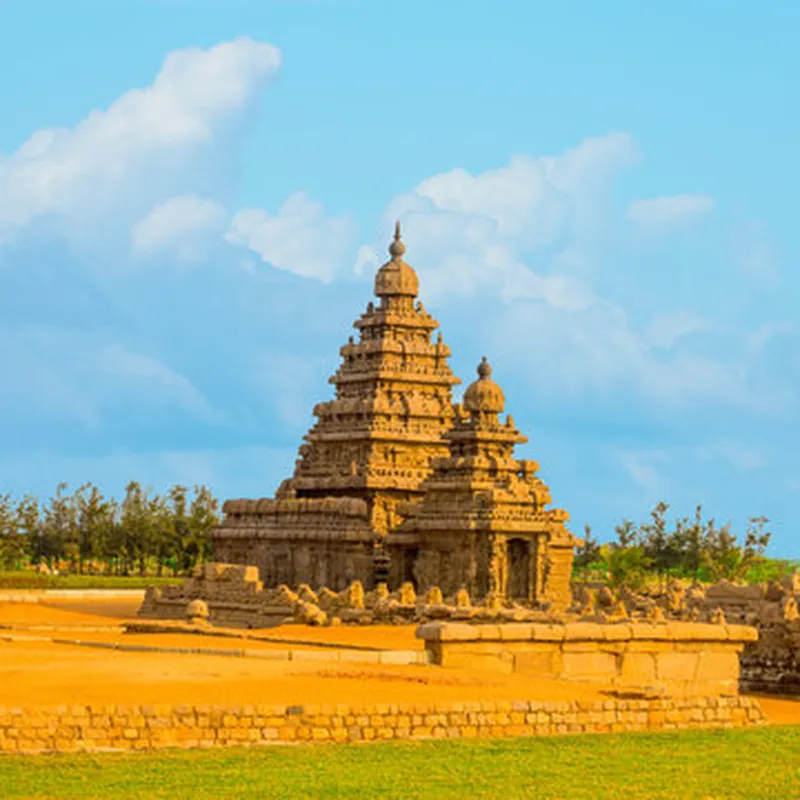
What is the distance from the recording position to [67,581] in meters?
73.2

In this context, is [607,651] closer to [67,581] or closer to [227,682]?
[227,682]

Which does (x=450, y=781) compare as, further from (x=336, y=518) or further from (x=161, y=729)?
(x=336, y=518)

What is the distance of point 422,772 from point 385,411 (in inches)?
1933

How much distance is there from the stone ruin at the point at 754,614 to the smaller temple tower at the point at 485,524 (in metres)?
8.26

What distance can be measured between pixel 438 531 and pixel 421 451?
8140 millimetres

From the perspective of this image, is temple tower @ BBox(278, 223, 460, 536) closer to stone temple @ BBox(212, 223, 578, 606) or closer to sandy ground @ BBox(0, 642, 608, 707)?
stone temple @ BBox(212, 223, 578, 606)

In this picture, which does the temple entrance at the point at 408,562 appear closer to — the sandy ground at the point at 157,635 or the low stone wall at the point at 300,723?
the sandy ground at the point at 157,635

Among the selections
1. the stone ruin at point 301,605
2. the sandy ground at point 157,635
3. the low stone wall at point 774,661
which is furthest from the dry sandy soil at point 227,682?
the stone ruin at point 301,605

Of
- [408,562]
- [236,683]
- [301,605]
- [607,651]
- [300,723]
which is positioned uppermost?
[408,562]

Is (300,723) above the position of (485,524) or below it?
below

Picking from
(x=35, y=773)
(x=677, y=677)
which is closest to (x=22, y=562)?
(x=677, y=677)

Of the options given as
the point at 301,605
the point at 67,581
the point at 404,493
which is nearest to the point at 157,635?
the point at 301,605

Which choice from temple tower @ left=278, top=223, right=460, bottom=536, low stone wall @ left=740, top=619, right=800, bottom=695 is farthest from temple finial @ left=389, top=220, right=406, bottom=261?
low stone wall @ left=740, top=619, right=800, bottom=695

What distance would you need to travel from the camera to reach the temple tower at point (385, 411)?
64.6 meters
